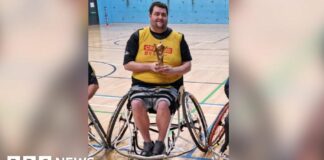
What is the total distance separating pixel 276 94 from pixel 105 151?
1.17 meters

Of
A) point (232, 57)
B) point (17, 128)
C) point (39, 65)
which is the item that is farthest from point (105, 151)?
point (232, 57)

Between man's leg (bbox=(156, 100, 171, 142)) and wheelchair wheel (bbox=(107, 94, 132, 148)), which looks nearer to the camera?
man's leg (bbox=(156, 100, 171, 142))

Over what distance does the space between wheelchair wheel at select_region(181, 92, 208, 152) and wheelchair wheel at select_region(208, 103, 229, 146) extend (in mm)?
94

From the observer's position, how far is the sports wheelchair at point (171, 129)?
2154 millimetres

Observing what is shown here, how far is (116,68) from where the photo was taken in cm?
465

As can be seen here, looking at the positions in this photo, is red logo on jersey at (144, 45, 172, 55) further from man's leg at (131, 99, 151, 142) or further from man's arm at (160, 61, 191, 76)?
man's leg at (131, 99, 151, 142)

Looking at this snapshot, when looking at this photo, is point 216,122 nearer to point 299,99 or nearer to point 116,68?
point 299,99

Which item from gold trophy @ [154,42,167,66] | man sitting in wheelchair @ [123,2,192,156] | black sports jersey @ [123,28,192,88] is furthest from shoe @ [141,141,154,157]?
gold trophy @ [154,42,167,66]

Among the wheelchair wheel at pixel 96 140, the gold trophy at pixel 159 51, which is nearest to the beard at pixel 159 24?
the gold trophy at pixel 159 51

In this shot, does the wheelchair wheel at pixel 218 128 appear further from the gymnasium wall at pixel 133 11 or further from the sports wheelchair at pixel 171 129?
the gymnasium wall at pixel 133 11

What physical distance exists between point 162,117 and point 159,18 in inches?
21.3

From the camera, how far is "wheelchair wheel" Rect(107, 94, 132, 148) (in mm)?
2184

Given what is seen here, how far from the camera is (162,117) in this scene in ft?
6.84

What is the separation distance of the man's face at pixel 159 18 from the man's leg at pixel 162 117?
41cm
